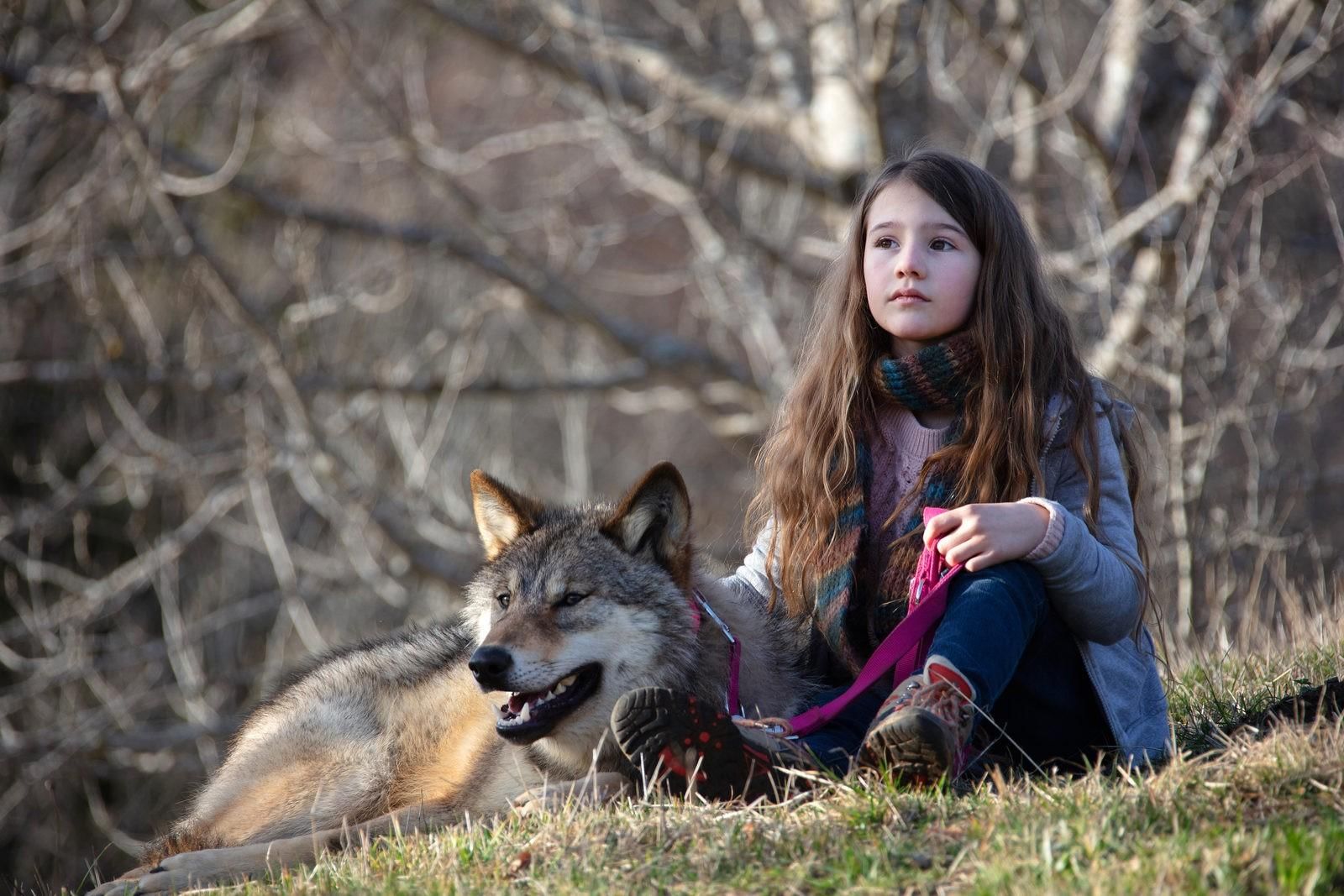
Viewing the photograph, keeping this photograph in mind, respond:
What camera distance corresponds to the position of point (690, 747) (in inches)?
142

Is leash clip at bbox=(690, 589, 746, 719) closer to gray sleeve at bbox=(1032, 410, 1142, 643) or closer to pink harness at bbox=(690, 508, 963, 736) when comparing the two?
pink harness at bbox=(690, 508, 963, 736)

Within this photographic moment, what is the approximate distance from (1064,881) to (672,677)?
1.86 metres

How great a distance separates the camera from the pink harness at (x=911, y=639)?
3807 millimetres

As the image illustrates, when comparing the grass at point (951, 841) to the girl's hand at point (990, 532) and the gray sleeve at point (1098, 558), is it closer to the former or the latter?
the gray sleeve at point (1098, 558)

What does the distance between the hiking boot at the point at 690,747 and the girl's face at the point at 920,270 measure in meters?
1.56

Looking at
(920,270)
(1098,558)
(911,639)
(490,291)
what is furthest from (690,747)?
(490,291)

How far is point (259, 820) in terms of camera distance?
4.52 meters

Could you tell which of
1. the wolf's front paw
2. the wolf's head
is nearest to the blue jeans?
the wolf's head

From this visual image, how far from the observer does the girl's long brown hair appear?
4.17 meters

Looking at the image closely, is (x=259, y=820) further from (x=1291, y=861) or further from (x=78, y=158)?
(x=78, y=158)

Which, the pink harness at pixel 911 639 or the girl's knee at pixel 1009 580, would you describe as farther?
the pink harness at pixel 911 639

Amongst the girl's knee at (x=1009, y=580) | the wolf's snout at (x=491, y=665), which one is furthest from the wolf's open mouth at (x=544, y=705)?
the girl's knee at (x=1009, y=580)

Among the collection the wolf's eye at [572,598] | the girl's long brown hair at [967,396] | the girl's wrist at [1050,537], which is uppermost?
the girl's long brown hair at [967,396]

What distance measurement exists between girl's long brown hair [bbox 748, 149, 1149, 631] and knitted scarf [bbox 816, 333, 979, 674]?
1.7 inches
